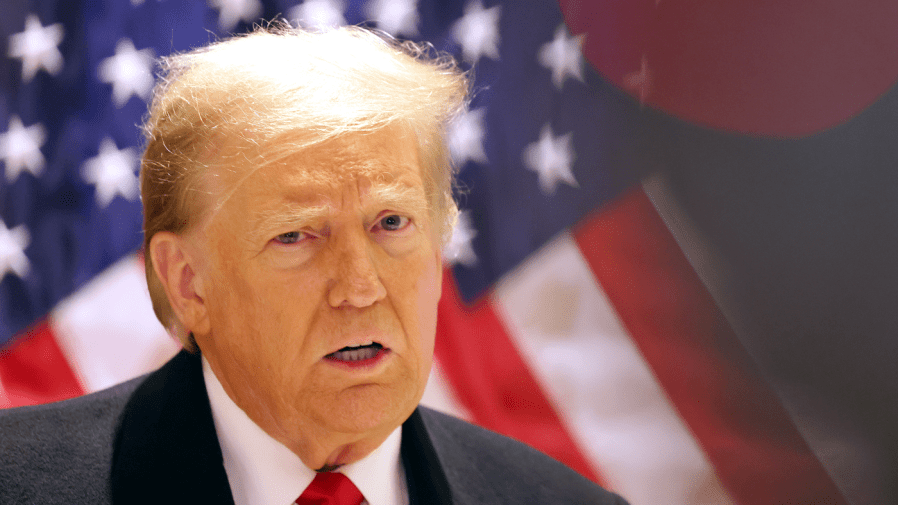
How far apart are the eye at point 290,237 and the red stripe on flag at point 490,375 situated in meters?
0.64

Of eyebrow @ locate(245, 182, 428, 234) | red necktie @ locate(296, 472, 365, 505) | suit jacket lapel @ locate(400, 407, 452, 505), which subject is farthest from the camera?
suit jacket lapel @ locate(400, 407, 452, 505)

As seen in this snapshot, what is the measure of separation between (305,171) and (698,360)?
99 cm

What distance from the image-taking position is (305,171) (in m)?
1.01

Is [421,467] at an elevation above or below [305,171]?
below

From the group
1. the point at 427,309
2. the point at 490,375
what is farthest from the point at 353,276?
the point at 490,375

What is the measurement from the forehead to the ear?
11 cm

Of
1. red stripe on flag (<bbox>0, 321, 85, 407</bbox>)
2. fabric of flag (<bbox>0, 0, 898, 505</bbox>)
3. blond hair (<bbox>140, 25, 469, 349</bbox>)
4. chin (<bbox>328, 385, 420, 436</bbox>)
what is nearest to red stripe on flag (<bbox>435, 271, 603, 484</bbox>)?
fabric of flag (<bbox>0, 0, 898, 505</bbox>)

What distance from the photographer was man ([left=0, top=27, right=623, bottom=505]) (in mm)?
1021

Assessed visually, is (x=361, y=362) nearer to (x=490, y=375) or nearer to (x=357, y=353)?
(x=357, y=353)

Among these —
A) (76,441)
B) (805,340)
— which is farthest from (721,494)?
(76,441)

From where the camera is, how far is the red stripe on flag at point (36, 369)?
1.58m

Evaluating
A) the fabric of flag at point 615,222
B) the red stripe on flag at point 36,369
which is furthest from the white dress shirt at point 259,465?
the red stripe on flag at point 36,369

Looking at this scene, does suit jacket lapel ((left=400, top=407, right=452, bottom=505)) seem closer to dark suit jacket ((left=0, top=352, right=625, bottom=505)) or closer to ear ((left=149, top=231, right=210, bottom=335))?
dark suit jacket ((left=0, top=352, right=625, bottom=505))

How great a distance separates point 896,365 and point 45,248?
184 cm
